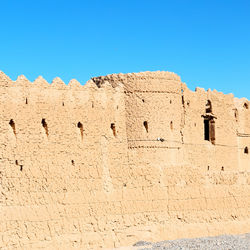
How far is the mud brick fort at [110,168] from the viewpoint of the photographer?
24.6m

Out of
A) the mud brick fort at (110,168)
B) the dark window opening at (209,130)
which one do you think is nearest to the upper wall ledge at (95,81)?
the mud brick fort at (110,168)

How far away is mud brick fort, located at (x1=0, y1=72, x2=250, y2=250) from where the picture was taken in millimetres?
24562

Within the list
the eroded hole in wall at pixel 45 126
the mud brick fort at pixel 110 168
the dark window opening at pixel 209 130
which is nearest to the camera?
the mud brick fort at pixel 110 168

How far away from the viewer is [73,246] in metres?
25.3

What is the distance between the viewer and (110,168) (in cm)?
2719

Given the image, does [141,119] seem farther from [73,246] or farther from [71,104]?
[73,246]

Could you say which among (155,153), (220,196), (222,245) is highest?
(155,153)

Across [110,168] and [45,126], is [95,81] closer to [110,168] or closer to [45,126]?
[110,168]

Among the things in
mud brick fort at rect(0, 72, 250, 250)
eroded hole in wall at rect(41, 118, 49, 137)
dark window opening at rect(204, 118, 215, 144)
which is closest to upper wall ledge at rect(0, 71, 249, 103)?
mud brick fort at rect(0, 72, 250, 250)

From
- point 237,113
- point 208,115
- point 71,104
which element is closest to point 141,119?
point 71,104

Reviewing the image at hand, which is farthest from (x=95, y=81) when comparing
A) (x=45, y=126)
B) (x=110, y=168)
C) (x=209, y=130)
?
(x=209, y=130)

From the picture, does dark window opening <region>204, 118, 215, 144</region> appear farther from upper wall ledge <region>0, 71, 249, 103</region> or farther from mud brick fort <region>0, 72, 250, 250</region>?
upper wall ledge <region>0, 71, 249, 103</region>

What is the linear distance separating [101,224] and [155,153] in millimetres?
4403

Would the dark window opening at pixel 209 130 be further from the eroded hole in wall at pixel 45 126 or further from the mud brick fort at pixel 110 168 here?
the eroded hole in wall at pixel 45 126
